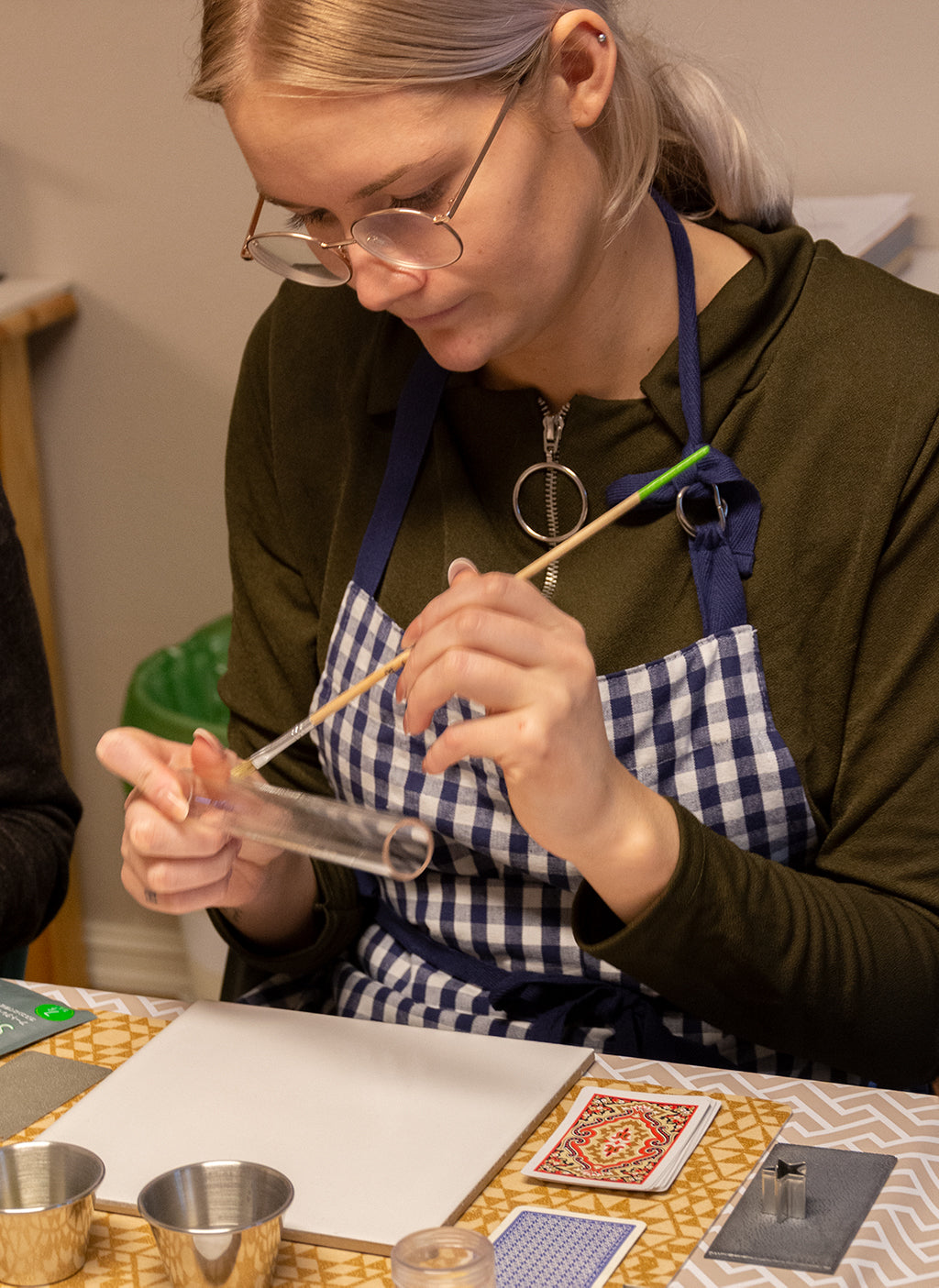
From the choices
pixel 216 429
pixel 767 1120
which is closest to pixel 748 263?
pixel 767 1120

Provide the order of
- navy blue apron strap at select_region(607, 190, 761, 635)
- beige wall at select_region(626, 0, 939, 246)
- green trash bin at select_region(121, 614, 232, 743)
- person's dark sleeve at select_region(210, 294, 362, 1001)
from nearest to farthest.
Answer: navy blue apron strap at select_region(607, 190, 761, 635), person's dark sleeve at select_region(210, 294, 362, 1001), beige wall at select_region(626, 0, 939, 246), green trash bin at select_region(121, 614, 232, 743)

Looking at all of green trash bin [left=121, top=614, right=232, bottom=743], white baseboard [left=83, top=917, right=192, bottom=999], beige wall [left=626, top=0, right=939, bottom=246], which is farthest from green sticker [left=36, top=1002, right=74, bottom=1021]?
white baseboard [left=83, top=917, right=192, bottom=999]

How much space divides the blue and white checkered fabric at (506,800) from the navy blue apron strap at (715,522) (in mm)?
28

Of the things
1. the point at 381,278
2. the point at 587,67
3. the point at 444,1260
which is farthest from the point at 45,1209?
the point at 587,67

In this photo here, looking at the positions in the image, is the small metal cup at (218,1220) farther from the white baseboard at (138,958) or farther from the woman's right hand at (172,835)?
the white baseboard at (138,958)

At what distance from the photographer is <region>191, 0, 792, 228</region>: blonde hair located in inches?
41.4

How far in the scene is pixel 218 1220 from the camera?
81 centimetres

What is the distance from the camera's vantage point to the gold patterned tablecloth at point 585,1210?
804mm

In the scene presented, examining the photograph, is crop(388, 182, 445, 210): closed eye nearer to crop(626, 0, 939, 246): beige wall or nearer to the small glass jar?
the small glass jar

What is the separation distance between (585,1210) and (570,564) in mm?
597

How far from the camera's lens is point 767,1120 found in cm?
94

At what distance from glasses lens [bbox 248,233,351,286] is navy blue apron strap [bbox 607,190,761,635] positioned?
302 millimetres

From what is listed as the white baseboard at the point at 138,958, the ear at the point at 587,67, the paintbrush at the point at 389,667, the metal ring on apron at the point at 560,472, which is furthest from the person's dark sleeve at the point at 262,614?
the white baseboard at the point at 138,958

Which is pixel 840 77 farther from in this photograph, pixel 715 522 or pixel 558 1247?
pixel 558 1247
